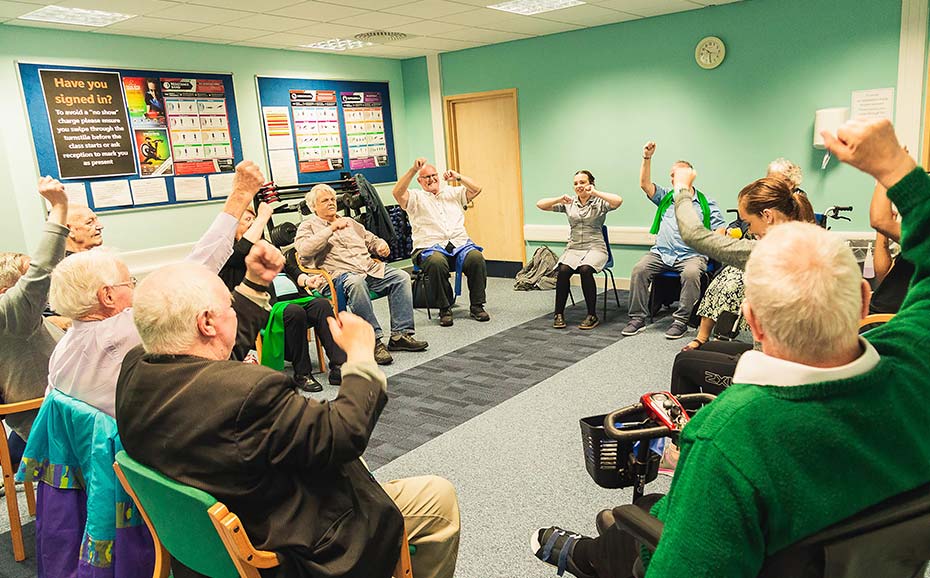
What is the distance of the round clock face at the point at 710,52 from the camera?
5.55 metres

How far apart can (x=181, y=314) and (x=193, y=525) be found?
443 millimetres

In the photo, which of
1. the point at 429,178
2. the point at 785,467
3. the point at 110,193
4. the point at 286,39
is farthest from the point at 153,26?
the point at 785,467

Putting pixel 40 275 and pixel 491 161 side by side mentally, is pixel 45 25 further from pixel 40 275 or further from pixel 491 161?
pixel 491 161

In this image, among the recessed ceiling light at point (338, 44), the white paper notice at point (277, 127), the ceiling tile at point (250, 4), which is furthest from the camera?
the white paper notice at point (277, 127)

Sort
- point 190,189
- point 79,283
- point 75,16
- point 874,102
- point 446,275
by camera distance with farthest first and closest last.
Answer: point 190,189 < point 446,275 < point 874,102 < point 75,16 < point 79,283

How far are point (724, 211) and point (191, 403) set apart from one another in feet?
17.5

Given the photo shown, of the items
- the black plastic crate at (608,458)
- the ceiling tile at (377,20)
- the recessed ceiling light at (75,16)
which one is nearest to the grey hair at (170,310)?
the black plastic crate at (608,458)

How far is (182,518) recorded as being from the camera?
1.34m

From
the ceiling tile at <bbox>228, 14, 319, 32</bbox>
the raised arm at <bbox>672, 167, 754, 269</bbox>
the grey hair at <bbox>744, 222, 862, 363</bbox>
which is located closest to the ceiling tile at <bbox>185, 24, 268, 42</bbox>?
the ceiling tile at <bbox>228, 14, 319, 32</bbox>

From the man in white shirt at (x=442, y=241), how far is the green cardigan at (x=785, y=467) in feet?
14.7

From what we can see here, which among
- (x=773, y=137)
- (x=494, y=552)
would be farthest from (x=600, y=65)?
(x=494, y=552)

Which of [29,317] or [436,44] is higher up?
[436,44]

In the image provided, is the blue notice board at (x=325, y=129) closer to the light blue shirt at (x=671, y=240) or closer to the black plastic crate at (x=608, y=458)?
the light blue shirt at (x=671, y=240)

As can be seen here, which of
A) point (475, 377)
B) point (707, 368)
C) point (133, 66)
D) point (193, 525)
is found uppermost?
point (133, 66)
